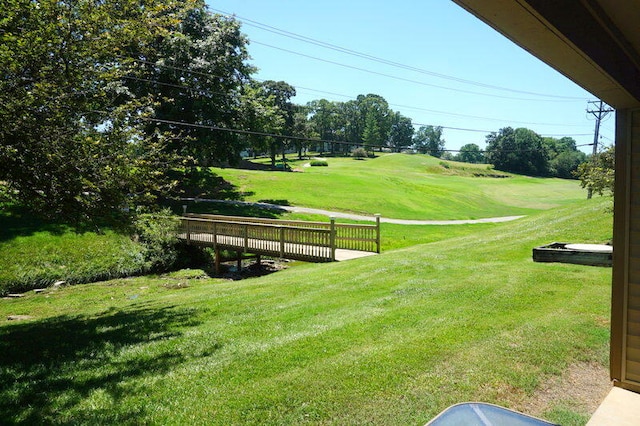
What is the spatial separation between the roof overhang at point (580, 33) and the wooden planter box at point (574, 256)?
803cm

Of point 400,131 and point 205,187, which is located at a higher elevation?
point 400,131

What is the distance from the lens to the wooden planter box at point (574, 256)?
9.64m

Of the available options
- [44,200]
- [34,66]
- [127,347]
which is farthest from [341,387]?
[34,66]

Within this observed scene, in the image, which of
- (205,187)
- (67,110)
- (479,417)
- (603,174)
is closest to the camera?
(479,417)

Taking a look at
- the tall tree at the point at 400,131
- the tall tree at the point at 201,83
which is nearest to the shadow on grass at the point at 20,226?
the tall tree at the point at 201,83

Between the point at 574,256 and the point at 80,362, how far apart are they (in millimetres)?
10610

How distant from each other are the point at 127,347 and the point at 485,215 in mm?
35308

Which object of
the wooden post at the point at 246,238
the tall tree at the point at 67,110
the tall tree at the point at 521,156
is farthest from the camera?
the tall tree at the point at 521,156

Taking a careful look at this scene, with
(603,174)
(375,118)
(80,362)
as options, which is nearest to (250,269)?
Result: (80,362)

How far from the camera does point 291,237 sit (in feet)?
49.1

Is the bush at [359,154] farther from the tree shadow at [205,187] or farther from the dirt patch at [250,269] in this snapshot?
the dirt patch at [250,269]

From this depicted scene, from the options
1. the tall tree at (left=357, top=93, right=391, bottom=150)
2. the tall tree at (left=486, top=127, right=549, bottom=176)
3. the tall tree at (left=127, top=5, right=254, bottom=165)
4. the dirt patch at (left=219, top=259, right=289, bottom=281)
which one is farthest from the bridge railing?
the tall tree at (left=357, top=93, right=391, bottom=150)

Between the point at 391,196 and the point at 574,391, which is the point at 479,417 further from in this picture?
the point at 391,196

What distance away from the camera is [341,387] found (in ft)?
13.6
